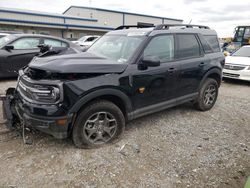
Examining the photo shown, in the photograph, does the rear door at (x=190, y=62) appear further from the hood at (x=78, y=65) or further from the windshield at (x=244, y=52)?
the windshield at (x=244, y=52)

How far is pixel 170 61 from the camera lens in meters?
3.92

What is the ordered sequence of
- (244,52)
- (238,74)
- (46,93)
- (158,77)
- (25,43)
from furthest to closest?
(244,52)
(238,74)
(25,43)
(158,77)
(46,93)

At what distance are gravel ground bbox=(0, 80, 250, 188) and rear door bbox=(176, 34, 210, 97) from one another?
0.77 m

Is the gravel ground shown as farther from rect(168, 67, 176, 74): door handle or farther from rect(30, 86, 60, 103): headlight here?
rect(168, 67, 176, 74): door handle

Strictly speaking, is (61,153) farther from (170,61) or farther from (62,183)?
(170,61)

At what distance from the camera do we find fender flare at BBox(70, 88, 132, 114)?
113 inches

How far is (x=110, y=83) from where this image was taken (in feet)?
10.2

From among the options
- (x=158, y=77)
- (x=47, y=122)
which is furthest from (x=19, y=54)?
(x=158, y=77)

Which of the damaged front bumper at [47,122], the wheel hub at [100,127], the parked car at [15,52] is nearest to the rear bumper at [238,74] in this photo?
the parked car at [15,52]

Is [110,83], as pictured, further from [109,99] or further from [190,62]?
[190,62]

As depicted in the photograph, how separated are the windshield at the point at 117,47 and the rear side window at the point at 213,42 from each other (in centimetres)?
198

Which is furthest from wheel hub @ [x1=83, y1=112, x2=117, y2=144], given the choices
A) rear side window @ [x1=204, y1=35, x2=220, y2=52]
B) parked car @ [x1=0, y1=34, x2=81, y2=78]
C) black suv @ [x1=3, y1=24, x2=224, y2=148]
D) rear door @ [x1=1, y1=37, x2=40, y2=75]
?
rear door @ [x1=1, y1=37, x2=40, y2=75]

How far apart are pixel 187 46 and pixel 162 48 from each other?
746mm

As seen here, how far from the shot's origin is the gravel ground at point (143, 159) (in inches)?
103
